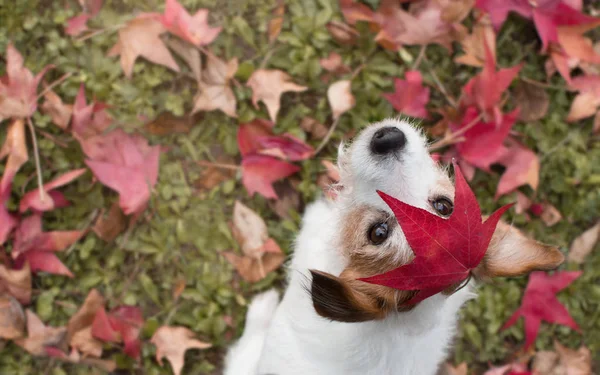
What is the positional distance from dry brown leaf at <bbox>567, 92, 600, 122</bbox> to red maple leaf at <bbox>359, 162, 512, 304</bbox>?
7.78ft

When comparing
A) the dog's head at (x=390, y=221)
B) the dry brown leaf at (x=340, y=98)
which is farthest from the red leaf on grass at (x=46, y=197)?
the dog's head at (x=390, y=221)

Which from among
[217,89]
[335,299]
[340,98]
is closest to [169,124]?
[217,89]

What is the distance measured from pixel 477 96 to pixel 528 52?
621 mm

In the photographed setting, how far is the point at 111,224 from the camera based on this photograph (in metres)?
3.14

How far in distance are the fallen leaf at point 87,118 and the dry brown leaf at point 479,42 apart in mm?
2307

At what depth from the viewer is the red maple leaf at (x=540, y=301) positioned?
3205mm

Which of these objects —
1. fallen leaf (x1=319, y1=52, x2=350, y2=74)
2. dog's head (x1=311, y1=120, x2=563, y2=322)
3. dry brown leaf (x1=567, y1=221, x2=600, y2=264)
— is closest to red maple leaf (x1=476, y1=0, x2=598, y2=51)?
fallen leaf (x1=319, y1=52, x2=350, y2=74)

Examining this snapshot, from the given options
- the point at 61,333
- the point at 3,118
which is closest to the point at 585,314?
the point at 61,333

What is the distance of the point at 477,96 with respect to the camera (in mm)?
3207

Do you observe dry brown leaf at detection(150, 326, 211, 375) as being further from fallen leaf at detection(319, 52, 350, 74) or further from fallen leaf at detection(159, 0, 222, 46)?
fallen leaf at detection(319, 52, 350, 74)

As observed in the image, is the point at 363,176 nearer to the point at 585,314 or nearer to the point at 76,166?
the point at 76,166

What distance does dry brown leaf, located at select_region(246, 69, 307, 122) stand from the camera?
322 centimetres

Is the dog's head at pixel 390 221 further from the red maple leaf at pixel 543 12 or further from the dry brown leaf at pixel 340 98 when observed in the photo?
the red maple leaf at pixel 543 12

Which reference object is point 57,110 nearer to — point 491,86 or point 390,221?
point 390,221
